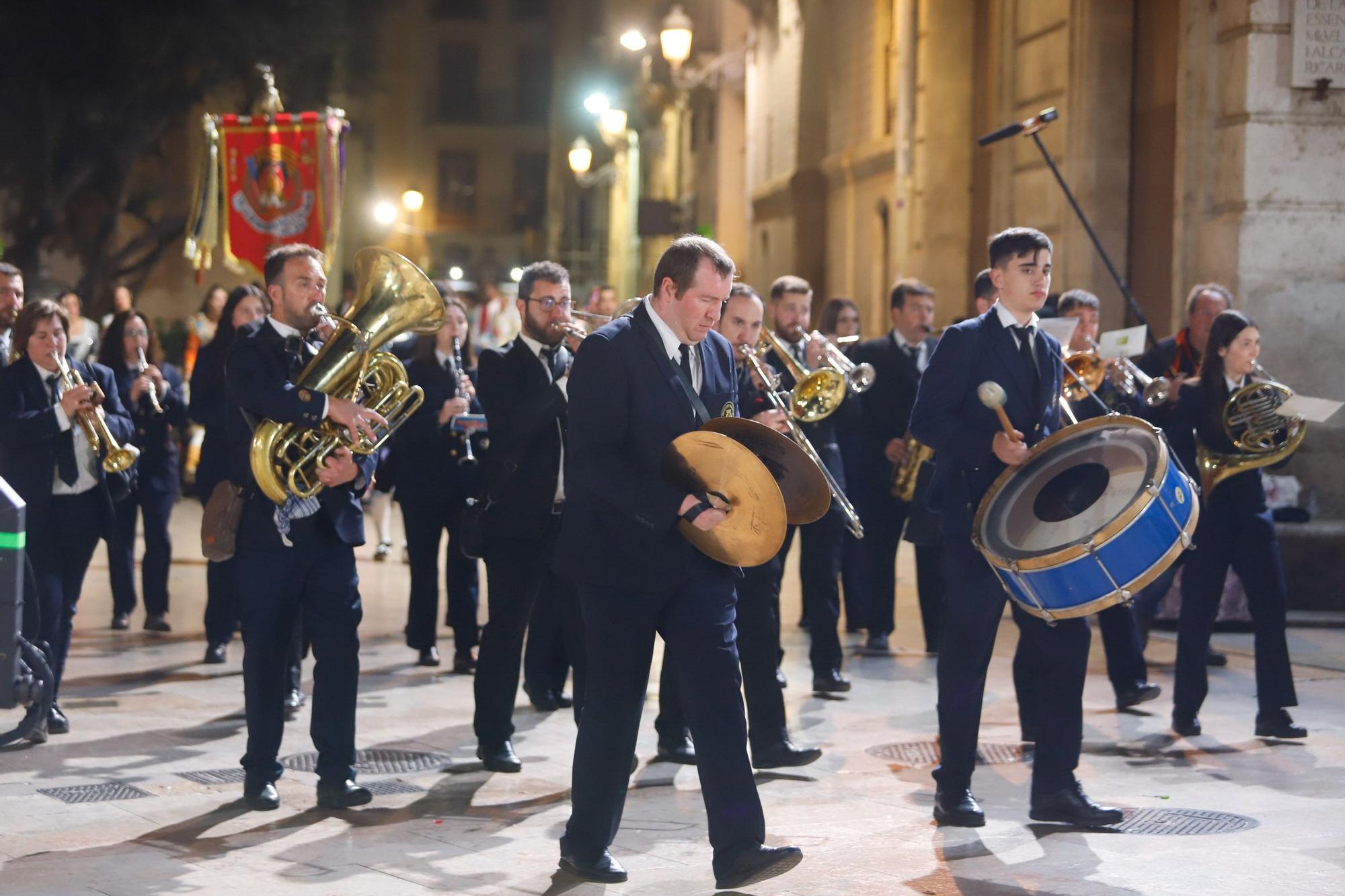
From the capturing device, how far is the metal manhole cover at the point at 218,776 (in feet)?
24.3

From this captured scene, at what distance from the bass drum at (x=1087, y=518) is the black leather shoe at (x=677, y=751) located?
195 centimetres

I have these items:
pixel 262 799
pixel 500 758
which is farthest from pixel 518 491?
pixel 262 799

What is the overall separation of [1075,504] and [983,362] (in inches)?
26.0

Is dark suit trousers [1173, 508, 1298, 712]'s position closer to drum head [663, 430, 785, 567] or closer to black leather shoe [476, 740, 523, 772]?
black leather shoe [476, 740, 523, 772]

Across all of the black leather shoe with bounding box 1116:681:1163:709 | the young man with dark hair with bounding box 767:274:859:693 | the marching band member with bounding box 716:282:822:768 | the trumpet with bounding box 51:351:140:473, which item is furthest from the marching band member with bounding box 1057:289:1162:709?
the trumpet with bounding box 51:351:140:473

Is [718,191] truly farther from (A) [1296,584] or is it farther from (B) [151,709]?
(B) [151,709]

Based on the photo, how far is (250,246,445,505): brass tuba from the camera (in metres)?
6.89

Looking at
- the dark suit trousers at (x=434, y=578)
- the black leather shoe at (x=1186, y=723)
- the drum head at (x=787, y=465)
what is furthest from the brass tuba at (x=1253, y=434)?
the dark suit trousers at (x=434, y=578)

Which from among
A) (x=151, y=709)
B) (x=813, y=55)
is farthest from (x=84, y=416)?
(x=813, y=55)

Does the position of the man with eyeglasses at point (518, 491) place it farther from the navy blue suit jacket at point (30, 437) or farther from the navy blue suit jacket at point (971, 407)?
the navy blue suit jacket at point (30, 437)

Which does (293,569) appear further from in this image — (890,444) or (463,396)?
(890,444)

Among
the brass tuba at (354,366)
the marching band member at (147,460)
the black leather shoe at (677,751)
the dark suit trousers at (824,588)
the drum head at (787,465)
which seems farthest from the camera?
the marching band member at (147,460)

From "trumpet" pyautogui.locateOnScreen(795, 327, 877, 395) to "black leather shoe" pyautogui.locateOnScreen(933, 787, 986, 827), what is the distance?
2.94 meters

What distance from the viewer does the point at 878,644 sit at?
11.0m
